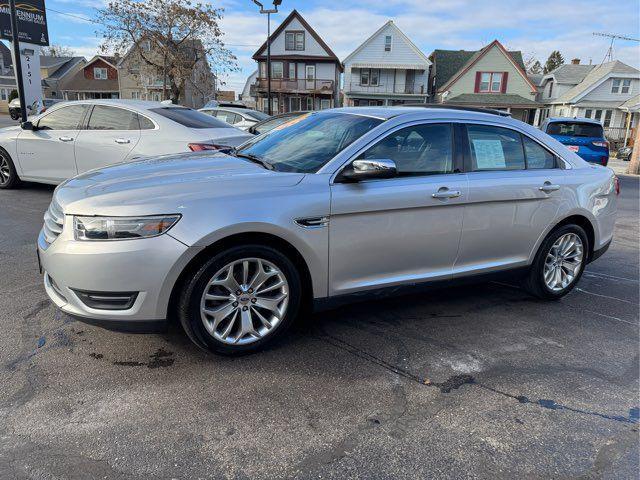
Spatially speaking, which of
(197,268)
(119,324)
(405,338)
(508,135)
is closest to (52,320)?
(119,324)

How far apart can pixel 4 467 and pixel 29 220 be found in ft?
17.1

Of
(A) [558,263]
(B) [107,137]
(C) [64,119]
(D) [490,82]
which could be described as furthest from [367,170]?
(D) [490,82]

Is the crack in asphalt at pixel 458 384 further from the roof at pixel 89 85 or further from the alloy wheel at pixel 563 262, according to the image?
the roof at pixel 89 85

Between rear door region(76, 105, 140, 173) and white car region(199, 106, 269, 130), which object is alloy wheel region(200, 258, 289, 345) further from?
white car region(199, 106, 269, 130)

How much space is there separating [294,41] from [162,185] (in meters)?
43.5

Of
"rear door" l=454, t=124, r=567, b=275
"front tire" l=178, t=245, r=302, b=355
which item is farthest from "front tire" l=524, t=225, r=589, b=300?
"front tire" l=178, t=245, r=302, b=355

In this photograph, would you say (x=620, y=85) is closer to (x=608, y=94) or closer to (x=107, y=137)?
(x=608, y=94)

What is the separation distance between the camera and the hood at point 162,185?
288cm

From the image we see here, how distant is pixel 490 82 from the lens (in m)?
41.4

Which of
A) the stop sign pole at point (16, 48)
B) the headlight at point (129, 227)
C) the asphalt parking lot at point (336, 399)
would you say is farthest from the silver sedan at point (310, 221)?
the stop sign pole at point (16, 48)

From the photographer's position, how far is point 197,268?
2.97 m

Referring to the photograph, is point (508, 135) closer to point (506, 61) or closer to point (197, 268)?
point (197, 268)

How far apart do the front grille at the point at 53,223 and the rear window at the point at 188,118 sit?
13.9ft

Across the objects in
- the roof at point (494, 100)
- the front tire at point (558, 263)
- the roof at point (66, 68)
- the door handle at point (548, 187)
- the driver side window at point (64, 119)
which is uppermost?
the roof at point (66, 68)
